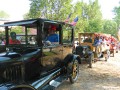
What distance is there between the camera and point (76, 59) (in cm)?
745

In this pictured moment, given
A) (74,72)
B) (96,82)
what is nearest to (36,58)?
(74,72)

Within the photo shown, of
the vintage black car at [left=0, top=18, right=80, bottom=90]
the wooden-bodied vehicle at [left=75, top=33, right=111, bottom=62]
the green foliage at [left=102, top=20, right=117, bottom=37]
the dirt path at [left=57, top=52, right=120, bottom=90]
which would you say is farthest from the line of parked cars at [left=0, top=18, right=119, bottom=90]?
the green foliage at [left=102, top=20, right=117, bottom=37]

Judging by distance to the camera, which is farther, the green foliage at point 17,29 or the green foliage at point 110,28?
the green foliage at point 110,28

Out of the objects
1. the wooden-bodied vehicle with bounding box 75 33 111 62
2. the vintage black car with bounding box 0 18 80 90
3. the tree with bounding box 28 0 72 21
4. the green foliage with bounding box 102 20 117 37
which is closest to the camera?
the vintage black car with bounding box 0 18 80 90

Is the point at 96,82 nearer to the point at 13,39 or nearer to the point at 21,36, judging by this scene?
the point at 21,36

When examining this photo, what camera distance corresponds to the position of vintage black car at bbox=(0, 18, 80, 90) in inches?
160

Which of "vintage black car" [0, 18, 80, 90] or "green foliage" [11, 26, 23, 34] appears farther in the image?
"green foliage" [11, 26, 23, 34]

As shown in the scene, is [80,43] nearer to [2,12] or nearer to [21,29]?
[21,29]

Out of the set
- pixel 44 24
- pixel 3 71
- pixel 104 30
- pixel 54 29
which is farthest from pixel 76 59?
pixel 104 30

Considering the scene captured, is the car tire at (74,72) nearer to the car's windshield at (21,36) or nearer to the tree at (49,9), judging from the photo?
the car's windshield at (21,36)

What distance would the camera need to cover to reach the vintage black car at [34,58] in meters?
4.06

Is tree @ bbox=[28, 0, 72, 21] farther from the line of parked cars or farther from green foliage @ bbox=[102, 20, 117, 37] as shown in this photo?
green foliage @ bbox=[102, 20, 117, 37]

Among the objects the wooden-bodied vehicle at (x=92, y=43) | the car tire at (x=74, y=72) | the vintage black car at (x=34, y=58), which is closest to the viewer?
the vintage black car at (x=34, y=58)

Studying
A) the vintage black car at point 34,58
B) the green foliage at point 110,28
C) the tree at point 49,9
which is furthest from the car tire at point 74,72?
the green foliage at point 110,28
